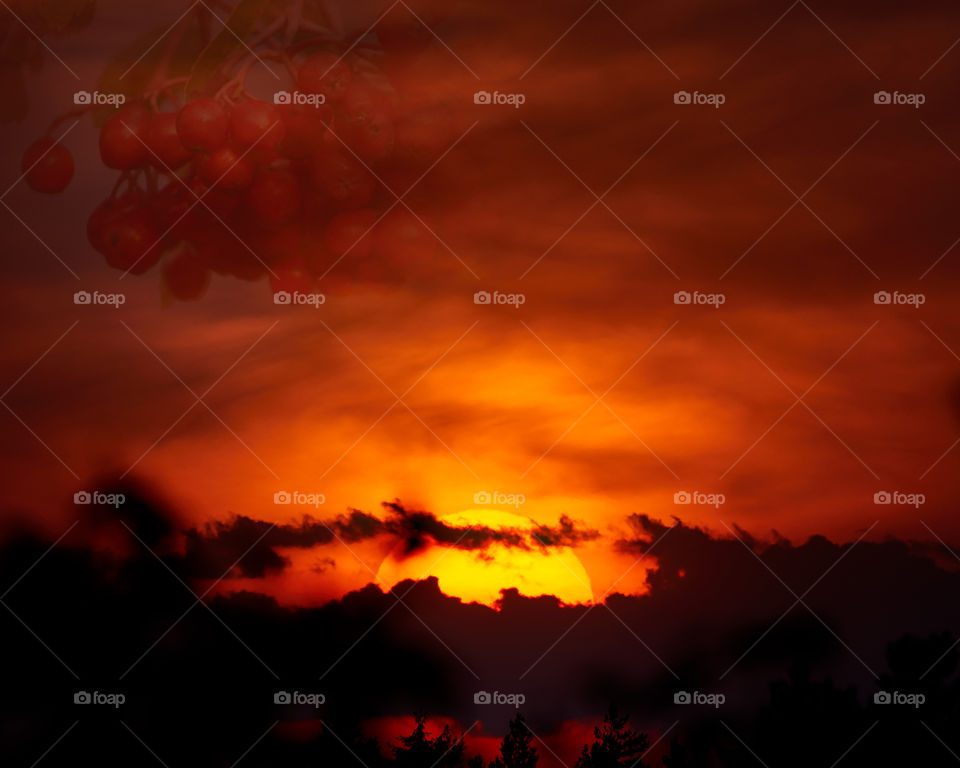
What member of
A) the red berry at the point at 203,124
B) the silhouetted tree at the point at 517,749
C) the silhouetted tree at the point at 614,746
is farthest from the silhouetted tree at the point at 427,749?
the red berry at the point at 203,124

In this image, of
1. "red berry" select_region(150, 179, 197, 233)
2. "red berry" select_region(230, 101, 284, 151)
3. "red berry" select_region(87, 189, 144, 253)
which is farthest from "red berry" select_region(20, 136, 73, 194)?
"red berry" select_region(230, 101, 284, 151)

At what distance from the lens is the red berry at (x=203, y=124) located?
2.83 m

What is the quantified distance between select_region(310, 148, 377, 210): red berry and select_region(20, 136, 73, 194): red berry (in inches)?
29.4

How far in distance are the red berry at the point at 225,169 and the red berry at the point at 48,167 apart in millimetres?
470

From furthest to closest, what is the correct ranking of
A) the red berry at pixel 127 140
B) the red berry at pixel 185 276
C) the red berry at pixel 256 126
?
the red berry at pixel 185 276
the red berry at pixel 127 140
the red berry at pixel 256 126

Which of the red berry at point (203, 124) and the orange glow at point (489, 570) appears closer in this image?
Result: the red berry at point (203, 124)

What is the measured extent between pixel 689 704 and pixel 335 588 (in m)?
1.04

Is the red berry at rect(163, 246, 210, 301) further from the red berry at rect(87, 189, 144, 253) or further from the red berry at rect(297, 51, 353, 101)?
the red berry at rect(297, 51, 353, 101)

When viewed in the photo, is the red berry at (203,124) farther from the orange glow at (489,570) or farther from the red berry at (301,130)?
the orange glow at (489,570)

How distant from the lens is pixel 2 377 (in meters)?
3.05

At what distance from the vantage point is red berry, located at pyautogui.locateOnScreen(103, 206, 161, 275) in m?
2.99

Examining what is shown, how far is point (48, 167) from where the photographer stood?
3049 mm

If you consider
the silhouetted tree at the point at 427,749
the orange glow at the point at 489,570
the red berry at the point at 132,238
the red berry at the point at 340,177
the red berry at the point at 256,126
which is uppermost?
the red berry at the point at 256,126

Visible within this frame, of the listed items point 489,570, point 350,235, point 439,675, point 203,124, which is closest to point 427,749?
point 439,675
